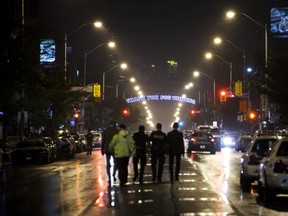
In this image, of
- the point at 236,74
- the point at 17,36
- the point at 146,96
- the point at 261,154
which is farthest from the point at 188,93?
the point at 261,154

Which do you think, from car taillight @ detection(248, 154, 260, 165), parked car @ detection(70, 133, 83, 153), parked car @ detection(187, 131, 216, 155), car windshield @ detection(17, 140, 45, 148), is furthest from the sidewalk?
parked car @ detection(70, 133, 83, 153)

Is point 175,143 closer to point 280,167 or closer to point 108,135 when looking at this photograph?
point 108,135

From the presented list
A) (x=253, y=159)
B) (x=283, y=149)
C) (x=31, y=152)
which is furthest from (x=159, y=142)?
(x=31, y=152)

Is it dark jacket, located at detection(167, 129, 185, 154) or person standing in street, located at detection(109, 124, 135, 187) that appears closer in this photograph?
person standing in street, located at detection(109, 124, 135, 187)

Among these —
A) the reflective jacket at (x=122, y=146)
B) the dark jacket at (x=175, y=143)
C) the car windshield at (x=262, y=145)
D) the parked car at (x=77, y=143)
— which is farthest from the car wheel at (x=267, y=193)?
the parked car at (x=77, y=143)

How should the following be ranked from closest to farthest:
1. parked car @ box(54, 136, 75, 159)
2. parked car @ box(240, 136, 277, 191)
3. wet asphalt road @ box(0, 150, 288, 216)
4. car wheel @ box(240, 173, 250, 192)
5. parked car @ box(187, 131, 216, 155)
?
wet asphalt road @ box(0, 150, 288, 216), parked car @ box(240, 136, 277, 191), car wheel @ box(240, 173, 250, 192), parked car @ box(54, 136, 75, 159), parked car @ box(187, 131, 216, 155)

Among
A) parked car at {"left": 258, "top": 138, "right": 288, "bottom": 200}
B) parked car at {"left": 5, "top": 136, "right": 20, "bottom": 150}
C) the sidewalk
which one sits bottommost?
the sidewalk

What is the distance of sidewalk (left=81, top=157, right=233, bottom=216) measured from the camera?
47.0ft

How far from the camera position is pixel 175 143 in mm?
21469

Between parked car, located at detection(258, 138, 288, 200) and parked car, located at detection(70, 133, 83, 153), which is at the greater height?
parked car, located at detection(70, 133, 83, 153)

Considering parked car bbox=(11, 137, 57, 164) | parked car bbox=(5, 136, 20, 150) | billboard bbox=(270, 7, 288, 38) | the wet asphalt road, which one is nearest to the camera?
the wet asphalt road

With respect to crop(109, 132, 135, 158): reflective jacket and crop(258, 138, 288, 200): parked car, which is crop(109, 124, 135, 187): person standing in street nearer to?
crop(109, 132, 135, 158): reflective jacket

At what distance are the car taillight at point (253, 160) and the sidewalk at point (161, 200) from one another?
1336 millimetres

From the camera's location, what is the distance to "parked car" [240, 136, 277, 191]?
61.5ft
